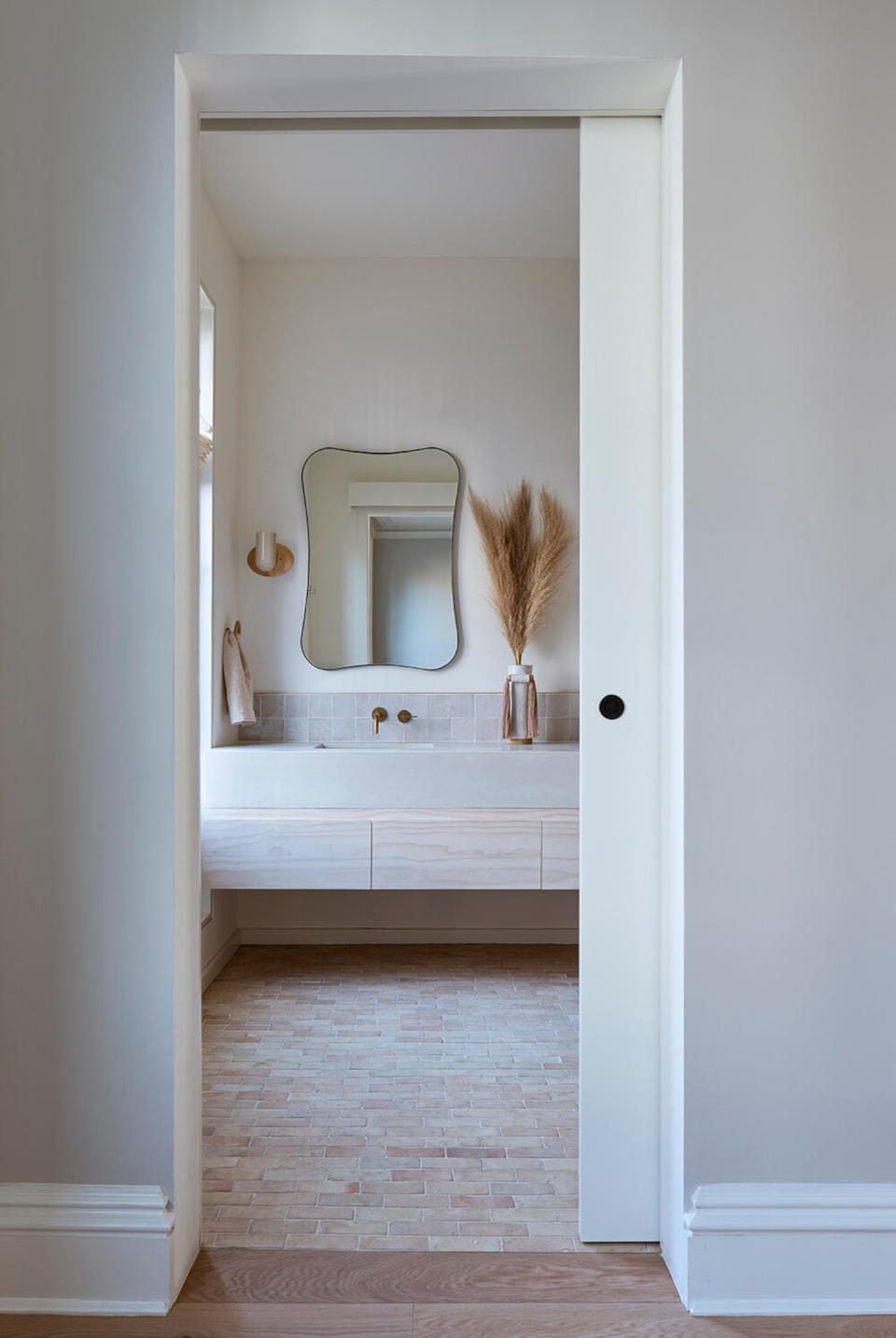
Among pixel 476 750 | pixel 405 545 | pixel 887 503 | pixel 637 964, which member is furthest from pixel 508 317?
pixel 637 964

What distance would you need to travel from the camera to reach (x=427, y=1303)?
5.41 feet

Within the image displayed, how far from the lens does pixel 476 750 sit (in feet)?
10.7

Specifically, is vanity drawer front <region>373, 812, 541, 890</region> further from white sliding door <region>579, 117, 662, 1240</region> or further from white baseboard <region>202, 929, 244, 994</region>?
white sliding door <region>579, 117, 662, 1240</region>

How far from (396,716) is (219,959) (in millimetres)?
1126

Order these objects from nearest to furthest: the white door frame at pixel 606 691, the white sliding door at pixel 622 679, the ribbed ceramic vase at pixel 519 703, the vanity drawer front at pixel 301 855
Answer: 1. the white door frame at pixel 606 691
2. the white sliding door at pixel 622 679
3. the vanity drawer front at pixel 301 855
4. the ribbed ceramic vase at pixel 519 703

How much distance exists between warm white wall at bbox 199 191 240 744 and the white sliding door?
1919 millimetres

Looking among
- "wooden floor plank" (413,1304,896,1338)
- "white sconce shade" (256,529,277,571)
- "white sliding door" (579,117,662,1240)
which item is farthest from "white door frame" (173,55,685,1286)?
"white sconce shade" (256,529,277,571)

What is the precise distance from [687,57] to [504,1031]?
2503 millimetres

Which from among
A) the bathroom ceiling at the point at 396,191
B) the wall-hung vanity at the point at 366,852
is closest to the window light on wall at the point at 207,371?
the bathroom ceiling at the point at 396,191

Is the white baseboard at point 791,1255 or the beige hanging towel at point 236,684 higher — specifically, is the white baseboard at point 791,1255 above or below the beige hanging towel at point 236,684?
below

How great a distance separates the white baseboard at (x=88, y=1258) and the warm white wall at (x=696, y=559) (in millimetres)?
58

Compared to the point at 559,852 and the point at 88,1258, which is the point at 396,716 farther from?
the point at 88,1258

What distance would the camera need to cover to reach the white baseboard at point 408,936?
387 cm

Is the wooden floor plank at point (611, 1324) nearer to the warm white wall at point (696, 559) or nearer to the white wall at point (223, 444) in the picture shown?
the warm white wall at point (696, 559)
